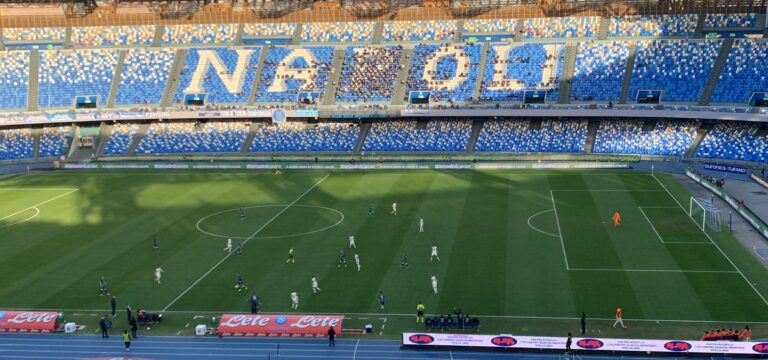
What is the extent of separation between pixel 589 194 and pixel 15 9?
8295 cm

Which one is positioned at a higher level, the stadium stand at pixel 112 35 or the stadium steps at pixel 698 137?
the stadium stand at pixel 112 35

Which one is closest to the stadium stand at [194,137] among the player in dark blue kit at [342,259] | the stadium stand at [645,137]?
the stadium stand at [645,137]

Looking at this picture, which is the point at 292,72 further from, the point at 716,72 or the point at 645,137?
the point at 716,72

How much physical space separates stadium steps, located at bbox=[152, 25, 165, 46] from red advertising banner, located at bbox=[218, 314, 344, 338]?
258 ft

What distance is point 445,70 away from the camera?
334ft

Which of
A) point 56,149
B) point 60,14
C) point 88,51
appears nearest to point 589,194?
point 56,149

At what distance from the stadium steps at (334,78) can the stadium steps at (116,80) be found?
87.9 ft

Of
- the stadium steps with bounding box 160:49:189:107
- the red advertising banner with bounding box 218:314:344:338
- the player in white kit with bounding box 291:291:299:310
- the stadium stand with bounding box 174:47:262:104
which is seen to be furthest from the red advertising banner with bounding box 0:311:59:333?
the stadium steps with bounding box 160:49:189:107

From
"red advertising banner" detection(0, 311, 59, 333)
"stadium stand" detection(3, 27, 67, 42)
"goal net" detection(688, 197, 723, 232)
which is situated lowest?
"red advertising banner" detection(0, 311, 59, 333)

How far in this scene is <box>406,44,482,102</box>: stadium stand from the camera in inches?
3890

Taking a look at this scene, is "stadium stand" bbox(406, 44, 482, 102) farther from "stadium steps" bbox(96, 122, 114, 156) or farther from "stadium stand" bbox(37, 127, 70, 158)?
"stadium stand" bbox(37, 127, 70, 158)

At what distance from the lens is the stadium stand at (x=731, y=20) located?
9588cm

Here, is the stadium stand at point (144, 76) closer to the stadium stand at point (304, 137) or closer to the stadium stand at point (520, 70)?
the stadium stand at point (304, 137)

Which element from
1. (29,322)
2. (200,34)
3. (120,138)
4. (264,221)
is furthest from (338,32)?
(29,322)
